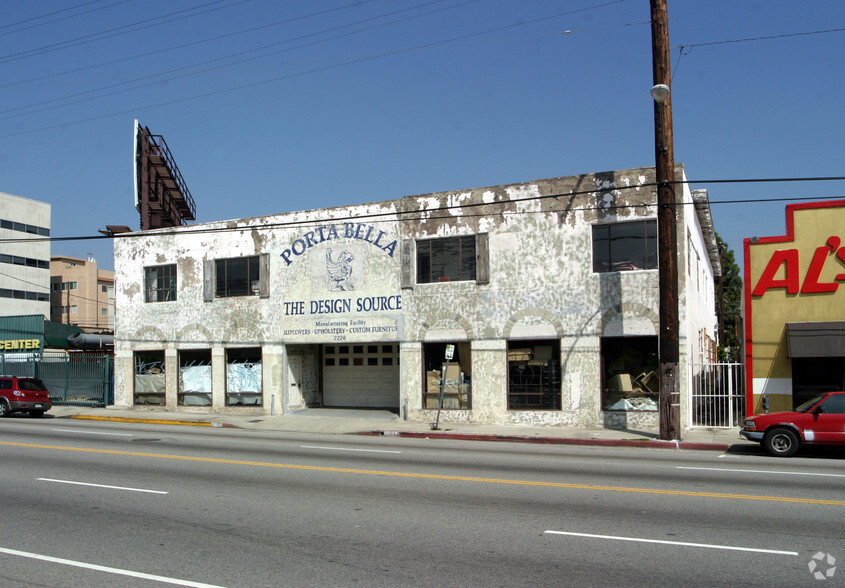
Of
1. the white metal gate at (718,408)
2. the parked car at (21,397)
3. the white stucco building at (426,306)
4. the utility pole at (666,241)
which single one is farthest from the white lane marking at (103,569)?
the parked car at (21,397)

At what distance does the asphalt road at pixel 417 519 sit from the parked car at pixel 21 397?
12.3m

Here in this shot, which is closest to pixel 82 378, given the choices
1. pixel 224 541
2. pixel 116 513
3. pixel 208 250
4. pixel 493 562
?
pixel 208 250

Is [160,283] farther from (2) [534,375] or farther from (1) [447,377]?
(2) [534,375]

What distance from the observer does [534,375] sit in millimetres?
22359

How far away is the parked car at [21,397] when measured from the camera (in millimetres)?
26578

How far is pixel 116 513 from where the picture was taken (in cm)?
954

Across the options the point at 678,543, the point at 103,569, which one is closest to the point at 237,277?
the point at 103,569

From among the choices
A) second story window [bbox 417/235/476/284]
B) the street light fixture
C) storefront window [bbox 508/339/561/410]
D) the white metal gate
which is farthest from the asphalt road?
second story window [bbox 417/235/476/284]

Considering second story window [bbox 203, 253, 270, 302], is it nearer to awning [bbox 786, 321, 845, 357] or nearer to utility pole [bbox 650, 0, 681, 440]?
utility pole [bbox 650, 0, 681, 440]

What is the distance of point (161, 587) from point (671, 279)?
14.7 meters

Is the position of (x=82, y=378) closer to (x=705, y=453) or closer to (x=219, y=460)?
(x=219, y=460)

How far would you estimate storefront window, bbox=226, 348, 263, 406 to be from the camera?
26859 mm

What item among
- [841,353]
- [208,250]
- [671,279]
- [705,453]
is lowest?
[705,453]

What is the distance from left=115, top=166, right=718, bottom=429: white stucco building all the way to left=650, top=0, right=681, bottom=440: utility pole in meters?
1.38
